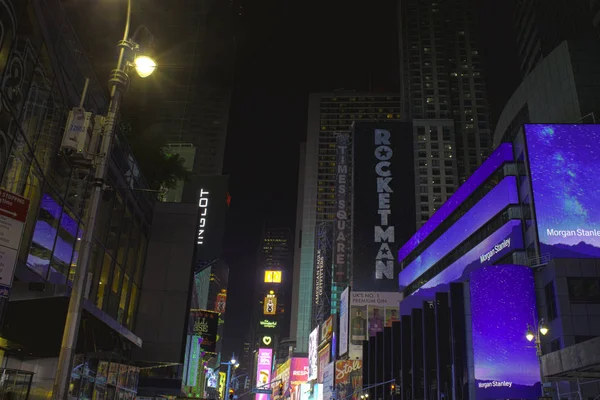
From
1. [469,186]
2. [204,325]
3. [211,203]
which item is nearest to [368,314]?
[211,203]

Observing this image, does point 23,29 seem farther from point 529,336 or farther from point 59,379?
point 529,336

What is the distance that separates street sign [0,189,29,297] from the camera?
27.3ft

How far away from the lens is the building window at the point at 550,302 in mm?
39562

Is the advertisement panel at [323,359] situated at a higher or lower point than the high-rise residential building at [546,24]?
lower

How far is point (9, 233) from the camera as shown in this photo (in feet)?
28.0

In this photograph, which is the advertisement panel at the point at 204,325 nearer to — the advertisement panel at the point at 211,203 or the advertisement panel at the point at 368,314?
the advertisement panel at the point at 211,203

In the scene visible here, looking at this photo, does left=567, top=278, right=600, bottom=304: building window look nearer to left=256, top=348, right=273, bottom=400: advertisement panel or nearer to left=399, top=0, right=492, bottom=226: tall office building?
left=399, top=0, right=492, bottom=226: tall office building

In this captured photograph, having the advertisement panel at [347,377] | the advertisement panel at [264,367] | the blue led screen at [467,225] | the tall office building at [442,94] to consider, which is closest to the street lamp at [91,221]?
the blue led screen at [467,225]

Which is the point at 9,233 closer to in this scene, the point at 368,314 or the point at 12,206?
the point at 12,206

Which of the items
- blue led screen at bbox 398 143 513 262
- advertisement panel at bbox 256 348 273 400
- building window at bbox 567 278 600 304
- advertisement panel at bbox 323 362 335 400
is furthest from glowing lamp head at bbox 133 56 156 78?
advertisement panel at bbox 256 348 273 400

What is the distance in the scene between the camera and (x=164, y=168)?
34219mm

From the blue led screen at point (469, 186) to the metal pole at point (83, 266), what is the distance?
47399 mm

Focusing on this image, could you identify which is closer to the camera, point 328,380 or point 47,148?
point 47,148

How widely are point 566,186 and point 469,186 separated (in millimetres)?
12748
